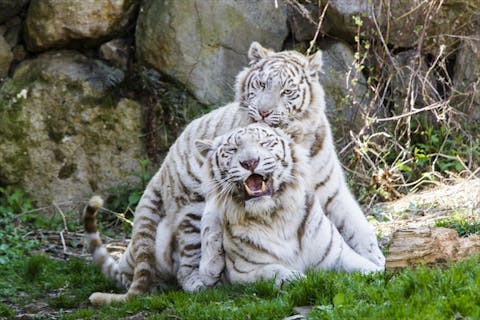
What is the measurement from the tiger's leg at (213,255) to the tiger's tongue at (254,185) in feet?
1.57

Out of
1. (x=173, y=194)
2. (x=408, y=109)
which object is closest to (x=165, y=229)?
(x=173, y=194)

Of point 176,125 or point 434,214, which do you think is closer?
point 434,214

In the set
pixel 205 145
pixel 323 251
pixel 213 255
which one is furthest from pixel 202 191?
pixel 323 251

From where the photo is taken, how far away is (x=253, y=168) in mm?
6238

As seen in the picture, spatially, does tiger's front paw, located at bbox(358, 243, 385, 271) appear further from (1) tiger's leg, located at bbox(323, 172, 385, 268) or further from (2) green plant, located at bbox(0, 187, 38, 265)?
(2) green plant, located at bbox(0, 187, 38, 265)

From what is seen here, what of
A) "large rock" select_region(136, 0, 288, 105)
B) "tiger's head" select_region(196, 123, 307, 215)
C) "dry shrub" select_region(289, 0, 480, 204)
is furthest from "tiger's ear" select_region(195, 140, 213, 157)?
"large rock" select_region(136, 0, 288, 105)

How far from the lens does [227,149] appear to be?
254 inches

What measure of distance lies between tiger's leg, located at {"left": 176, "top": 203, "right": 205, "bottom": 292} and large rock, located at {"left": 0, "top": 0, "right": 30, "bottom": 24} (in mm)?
4763

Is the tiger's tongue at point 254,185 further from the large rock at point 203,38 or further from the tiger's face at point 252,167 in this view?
the large rock at point 203,38

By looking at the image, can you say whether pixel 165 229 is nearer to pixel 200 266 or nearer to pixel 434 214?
pixel 200 266

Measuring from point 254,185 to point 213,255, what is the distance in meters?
0.68

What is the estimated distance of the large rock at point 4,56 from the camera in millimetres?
10852

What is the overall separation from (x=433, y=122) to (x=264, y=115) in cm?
461

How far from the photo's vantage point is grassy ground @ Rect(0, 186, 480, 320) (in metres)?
4.82
